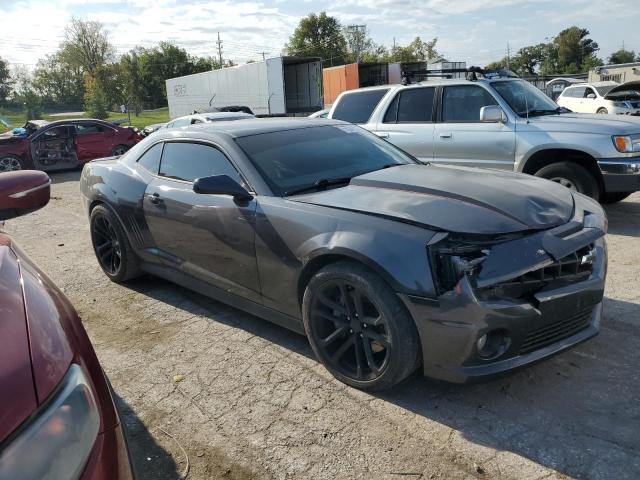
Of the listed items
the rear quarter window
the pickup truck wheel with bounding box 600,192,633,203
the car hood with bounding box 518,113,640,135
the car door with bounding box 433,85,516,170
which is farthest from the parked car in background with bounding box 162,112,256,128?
the pickup truck wheel with bounding box 600,192,633,203

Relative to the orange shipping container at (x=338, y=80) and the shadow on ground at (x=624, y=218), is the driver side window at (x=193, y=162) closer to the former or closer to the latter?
the shadow on ground at (x=624, y=218)

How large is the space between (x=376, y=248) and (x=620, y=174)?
4.37 metres

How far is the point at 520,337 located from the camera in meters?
2.59

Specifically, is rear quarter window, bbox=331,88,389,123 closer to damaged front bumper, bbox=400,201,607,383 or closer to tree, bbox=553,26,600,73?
damaged front bumper, bbox=400,201,607,383

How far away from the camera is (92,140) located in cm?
1492

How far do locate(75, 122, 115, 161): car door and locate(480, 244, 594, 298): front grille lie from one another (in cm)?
1450

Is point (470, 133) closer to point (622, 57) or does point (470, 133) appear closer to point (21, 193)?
point (21, 193)

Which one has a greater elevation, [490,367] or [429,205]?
[429,205]

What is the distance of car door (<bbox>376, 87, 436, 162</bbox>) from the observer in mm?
7164

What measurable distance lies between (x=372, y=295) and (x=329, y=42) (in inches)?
2663

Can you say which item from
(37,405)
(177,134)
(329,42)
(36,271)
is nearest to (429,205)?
(36,271)

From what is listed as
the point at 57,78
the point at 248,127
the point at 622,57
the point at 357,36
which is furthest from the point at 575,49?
the point at 248,127

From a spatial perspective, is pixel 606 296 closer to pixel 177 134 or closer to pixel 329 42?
pixel 177 134

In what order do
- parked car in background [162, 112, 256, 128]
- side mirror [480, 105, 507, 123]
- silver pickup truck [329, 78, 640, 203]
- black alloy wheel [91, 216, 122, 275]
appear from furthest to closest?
1. parked car in background [162, 112, 256, 128]
2. side mirror [480, 105, 507, 123]
3. silver pickup truck [329, 78, 640, 203]
4. black alloy wheel [91, 216, 122, 275]
